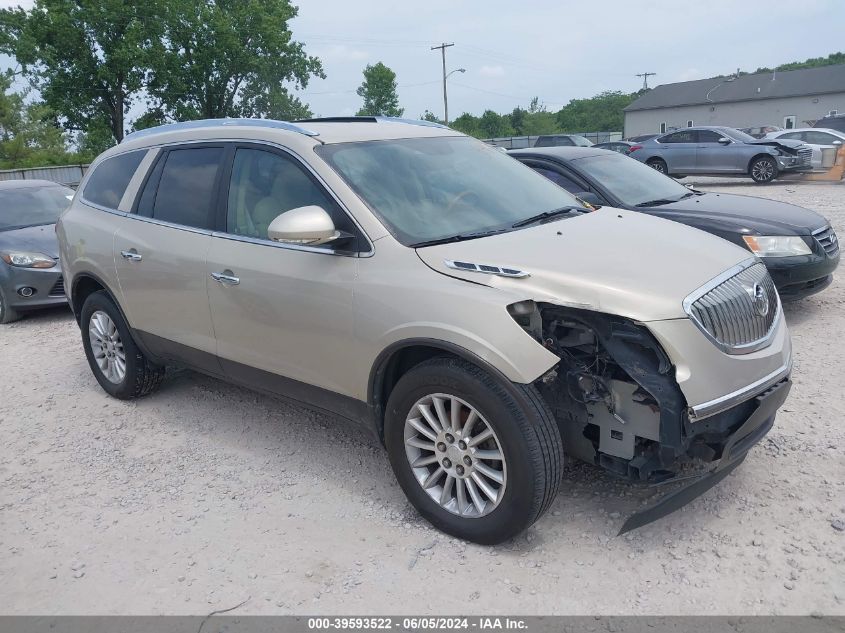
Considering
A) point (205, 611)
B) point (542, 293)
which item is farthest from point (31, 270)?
point (542, 293)

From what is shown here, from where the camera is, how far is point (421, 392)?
3.12 m

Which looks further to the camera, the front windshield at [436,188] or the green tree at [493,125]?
the green tree at [493,125]

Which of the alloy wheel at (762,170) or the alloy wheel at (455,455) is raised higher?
the alloy wheel at (762,170)

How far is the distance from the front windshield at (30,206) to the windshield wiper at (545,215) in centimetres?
748

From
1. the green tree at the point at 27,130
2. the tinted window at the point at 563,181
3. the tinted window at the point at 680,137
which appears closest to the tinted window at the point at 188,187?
the tinted window at the point at 563,181

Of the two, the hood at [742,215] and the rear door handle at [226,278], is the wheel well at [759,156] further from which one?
the rear door handle at [226,278]

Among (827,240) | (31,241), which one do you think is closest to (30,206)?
(31,241)

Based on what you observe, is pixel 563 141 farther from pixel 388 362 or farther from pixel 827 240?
pixel 388 362

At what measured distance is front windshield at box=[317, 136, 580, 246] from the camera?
3479 mm

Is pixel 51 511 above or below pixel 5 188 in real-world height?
below

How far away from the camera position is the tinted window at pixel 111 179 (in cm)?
487
